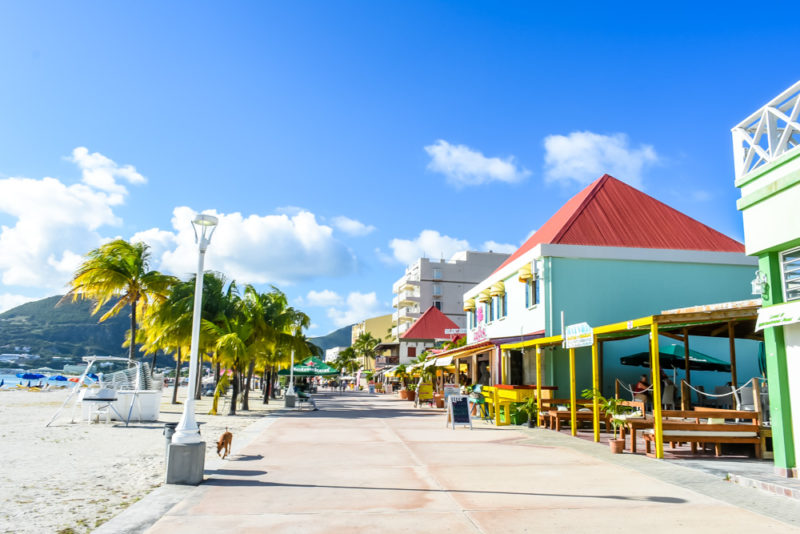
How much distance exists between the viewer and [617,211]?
24.5 m

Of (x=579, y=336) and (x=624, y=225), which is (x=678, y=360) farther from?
(x=624, y=225)

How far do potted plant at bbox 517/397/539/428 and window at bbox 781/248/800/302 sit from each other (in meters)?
9.64

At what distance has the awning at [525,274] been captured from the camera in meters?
22.2

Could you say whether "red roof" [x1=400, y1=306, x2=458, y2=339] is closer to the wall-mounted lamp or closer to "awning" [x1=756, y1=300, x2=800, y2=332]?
the wall-mounted lamp

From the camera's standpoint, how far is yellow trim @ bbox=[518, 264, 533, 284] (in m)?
22.2

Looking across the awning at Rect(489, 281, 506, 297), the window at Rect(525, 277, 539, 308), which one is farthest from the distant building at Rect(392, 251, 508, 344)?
the window at Rect(525, 277, 539, 308)

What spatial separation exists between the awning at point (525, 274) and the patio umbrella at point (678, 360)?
4.90 m

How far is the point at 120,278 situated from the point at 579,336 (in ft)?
60.6

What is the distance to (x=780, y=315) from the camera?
26.9 feet

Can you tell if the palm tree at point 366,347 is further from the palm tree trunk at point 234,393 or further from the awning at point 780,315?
the awning at point 780,315

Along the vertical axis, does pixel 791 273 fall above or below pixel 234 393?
above

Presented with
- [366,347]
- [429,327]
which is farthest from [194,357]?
[366,347]

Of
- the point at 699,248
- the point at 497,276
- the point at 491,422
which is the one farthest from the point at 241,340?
the point at 699,248

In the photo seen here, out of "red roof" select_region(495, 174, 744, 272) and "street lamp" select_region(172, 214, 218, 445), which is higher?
"red roof" select_region(495, 174, 744, 272)
